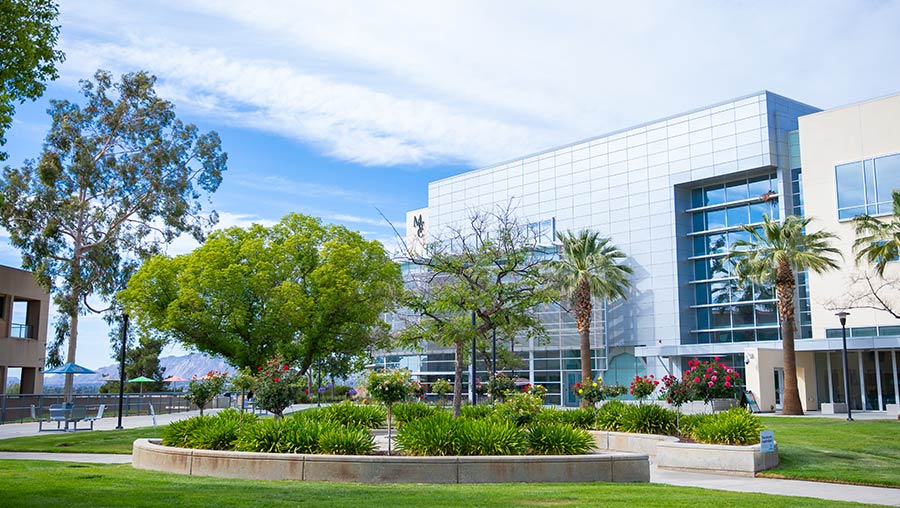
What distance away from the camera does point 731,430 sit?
57.7 feet

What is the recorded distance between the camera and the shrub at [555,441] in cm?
1488

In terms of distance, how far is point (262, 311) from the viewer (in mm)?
36625

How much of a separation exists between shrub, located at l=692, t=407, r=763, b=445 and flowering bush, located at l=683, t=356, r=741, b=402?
6.40 feet

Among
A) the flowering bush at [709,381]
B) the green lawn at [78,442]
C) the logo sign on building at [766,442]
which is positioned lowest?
the green lawn at [78,442]

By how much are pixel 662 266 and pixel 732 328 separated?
709cm

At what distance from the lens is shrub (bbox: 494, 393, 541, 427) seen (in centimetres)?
1599

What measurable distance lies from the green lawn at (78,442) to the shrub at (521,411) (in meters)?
12.3

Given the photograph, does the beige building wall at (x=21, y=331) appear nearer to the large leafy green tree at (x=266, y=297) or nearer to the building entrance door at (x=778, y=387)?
the large leafy green tree at (x=266, y=297)

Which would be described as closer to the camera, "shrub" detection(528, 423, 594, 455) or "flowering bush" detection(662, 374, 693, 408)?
"shrub" detection(528, 423, 594, 455)

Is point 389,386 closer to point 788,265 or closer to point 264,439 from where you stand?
point 264,439

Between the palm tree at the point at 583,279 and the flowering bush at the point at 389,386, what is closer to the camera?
the flowering bush at the point at 389,386

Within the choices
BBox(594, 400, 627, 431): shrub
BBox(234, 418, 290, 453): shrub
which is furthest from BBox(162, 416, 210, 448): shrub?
BBox(594, 400, 627, 431): shrub

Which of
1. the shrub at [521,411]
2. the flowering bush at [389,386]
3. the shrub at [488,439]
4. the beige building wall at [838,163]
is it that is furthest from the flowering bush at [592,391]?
the beige building wall at [838,163]

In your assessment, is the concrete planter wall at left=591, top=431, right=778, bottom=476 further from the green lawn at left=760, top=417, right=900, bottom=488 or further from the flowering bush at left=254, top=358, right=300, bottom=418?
the flowering bush at left=254, top=358, right=300, bottom=418
